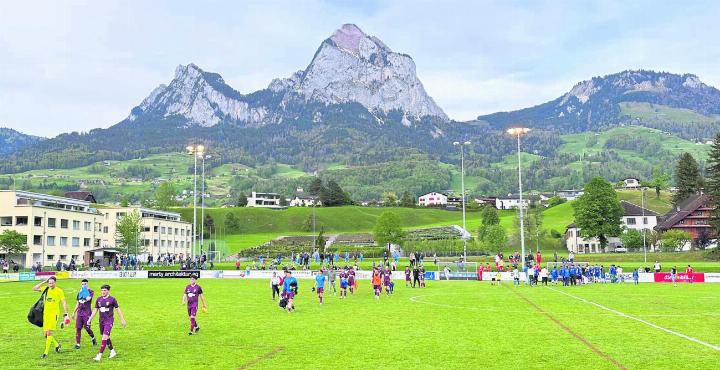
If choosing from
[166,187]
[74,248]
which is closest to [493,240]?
[74,248]

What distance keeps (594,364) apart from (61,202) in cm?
10370

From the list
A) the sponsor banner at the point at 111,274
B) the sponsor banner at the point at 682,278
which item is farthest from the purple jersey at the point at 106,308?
the sponsor banner at the point at 111,274

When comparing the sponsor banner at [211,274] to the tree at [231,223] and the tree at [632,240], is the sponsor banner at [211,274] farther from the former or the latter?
the tree at [231,223]

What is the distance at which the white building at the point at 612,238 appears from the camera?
122750 mm

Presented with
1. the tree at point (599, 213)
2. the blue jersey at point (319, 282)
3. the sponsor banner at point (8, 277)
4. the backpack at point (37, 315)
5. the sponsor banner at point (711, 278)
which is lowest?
the sponsor banner at point (711, 278)

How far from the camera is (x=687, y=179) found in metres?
137

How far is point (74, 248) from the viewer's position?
101m

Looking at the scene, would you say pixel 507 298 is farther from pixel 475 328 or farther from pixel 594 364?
pixel 594 364

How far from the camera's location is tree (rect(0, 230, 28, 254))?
81.3 metres

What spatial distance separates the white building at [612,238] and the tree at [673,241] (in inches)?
547

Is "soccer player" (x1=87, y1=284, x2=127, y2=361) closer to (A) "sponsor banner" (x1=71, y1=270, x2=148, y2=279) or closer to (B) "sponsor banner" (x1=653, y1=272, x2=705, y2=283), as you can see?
(B) "sponsor banner" (x1=653, y1=272, x2=705, y2=283)

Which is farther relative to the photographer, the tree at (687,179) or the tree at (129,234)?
the tree at (687,179)

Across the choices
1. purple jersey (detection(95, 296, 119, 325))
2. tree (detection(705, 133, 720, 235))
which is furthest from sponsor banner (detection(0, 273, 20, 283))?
tree (detection(705, 133, 720, 235))

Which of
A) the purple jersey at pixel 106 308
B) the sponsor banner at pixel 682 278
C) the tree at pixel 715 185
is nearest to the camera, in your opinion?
the purple jersey at pixel 106 308
